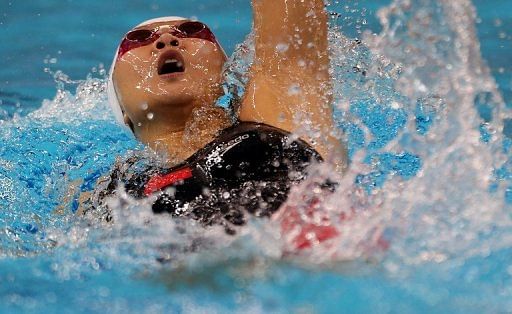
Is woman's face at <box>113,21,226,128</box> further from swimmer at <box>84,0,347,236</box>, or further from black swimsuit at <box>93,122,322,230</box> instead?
black swimsuit at <box>93,122,322,230</box>

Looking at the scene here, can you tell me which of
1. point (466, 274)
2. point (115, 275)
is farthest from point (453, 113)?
point (115, 275)

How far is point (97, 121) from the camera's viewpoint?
2814 millimetres

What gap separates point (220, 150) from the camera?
1.59 metres

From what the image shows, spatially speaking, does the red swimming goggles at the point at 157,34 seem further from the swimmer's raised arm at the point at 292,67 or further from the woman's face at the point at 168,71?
the swimmer's raised arm at the point at 292,67

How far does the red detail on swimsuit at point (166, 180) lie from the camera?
157 centimetres

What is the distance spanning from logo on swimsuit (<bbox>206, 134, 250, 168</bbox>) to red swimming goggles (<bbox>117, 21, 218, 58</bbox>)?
318 mm

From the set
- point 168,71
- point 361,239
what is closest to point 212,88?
point 168,71

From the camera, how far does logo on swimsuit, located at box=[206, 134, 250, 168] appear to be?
5.19 feet

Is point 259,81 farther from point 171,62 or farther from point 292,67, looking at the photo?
point 171,62

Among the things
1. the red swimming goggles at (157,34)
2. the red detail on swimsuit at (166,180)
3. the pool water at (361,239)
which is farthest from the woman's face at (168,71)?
the red detail on swimsuit at (166,180)

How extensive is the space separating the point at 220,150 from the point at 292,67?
31 centimetres

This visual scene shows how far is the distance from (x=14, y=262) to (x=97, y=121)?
4.62 ft

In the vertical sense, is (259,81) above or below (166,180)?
above

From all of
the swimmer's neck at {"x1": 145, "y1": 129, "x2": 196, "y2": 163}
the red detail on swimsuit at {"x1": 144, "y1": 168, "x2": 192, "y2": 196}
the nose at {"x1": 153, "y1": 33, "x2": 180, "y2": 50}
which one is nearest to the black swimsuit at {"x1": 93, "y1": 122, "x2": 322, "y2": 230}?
the red detail on swimsuit at {"x1": 144, "y1": 168, "x2": 192, "y2": 196}
